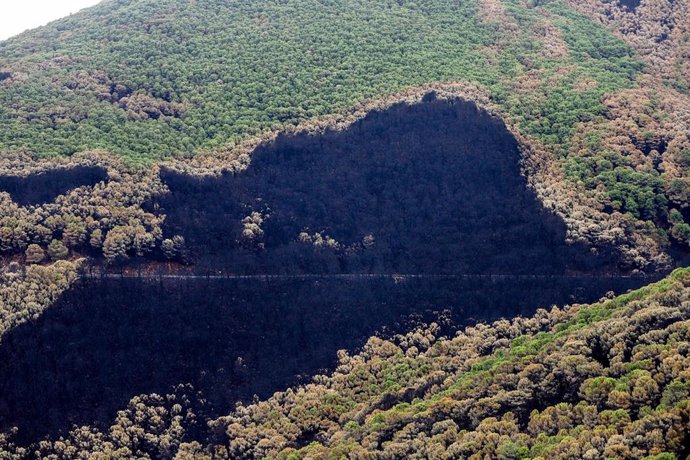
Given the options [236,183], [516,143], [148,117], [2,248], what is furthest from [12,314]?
[516,143]

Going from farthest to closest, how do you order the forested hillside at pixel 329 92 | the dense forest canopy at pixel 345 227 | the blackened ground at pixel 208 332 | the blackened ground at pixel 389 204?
the forested hillside at pixel 329 92 → the blackened ground at pixel 389 204 → the blackened ground at pixel 208 332 → the dense forest canopy at pixel 345 227

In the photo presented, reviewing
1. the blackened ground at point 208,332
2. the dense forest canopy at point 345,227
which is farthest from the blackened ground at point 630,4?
the blackened ground at point 208,332

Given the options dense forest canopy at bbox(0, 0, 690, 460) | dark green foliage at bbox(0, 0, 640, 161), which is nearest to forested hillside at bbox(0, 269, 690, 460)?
dense forest canopy at bbox(0, 0, 690, 460)

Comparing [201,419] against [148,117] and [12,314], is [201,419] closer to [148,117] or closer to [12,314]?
[12,314]

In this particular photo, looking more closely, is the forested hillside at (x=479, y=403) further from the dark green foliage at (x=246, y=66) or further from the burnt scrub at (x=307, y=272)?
the dark green foliage at (x=246, y=66)

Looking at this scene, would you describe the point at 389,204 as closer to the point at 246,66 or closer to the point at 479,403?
the point at 246,66

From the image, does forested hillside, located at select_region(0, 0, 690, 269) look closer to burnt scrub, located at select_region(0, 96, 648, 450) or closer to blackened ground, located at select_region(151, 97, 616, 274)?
blackened ground, located at select_region(151, 97, 616, 274)

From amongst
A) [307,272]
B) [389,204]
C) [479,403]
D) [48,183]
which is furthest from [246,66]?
[479,403]
